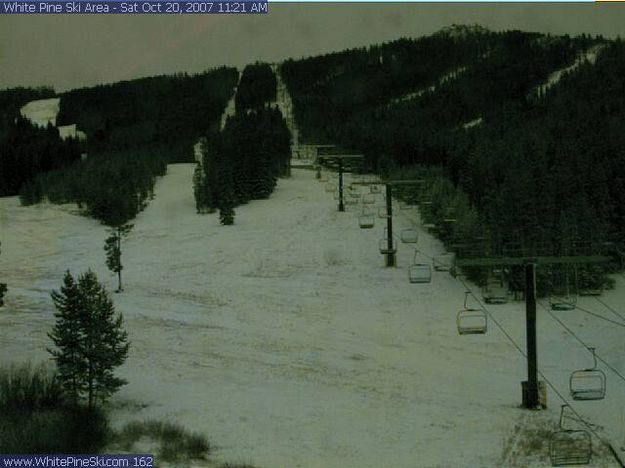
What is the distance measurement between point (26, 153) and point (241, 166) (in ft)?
83.2

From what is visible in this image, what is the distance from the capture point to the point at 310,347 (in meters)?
24.3

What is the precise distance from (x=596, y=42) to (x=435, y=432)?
367 feet

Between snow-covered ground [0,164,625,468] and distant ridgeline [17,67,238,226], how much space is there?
20.5 ft

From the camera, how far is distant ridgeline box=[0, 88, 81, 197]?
66.6 meters

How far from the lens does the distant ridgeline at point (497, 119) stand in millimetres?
33781

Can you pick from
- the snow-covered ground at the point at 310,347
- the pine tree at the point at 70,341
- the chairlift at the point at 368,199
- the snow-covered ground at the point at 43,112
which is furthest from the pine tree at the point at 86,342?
the snow-covered ground at the point at 43,112

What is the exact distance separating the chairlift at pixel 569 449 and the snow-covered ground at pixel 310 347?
456 mm

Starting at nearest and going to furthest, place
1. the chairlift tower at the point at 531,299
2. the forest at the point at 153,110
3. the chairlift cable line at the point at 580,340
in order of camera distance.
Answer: the chairlift tower at the point at 531,299 < the chairlift cable line at the point at 580,340 < the forest at the point at 153,110

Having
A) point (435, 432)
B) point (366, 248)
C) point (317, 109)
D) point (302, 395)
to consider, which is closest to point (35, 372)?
point (302, 395)

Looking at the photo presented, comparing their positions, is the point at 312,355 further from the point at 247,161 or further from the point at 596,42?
the point at 596,42

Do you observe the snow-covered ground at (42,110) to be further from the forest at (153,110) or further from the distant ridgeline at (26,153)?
the distant ridgeline at (26,153)

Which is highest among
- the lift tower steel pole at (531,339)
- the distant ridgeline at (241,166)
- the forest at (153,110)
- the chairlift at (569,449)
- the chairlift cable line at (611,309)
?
the forest at (153,110)

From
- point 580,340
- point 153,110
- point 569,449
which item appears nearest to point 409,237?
point 580,340

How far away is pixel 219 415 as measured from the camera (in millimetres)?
18391
